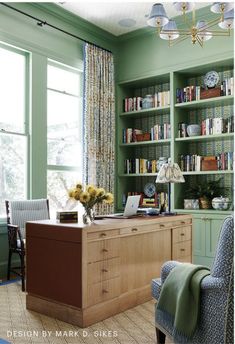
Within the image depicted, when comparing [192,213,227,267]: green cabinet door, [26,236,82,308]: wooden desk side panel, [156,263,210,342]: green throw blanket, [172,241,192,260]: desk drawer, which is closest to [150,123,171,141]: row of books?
[192,213,227,267]: green cabinet door

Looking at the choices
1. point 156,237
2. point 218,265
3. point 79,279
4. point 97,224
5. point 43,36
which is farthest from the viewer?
point 43,36

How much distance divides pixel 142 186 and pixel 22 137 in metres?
2.30

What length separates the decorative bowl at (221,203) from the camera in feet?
16.7

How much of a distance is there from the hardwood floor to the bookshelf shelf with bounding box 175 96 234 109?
3029 mm

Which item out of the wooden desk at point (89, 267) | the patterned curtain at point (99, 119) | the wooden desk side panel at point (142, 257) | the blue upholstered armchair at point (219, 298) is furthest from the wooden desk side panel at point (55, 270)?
the patterned curtain at point (99, 119)

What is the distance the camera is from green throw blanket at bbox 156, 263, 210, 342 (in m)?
2.15

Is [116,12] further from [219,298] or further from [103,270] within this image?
[219,298]

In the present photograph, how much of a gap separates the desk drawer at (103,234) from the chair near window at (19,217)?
53.1 inches

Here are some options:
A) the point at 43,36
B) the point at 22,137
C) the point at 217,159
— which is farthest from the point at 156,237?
the point at 43,36

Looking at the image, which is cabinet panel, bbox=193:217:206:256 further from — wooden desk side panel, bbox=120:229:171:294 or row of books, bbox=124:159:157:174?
wooden desk side panel, bbox=120:229:171:294

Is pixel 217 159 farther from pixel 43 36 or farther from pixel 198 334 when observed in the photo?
pixel 198 334

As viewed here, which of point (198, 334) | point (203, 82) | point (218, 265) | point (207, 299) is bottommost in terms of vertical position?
point (198, 334)

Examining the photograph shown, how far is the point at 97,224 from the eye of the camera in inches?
124

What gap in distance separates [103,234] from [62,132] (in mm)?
2910
